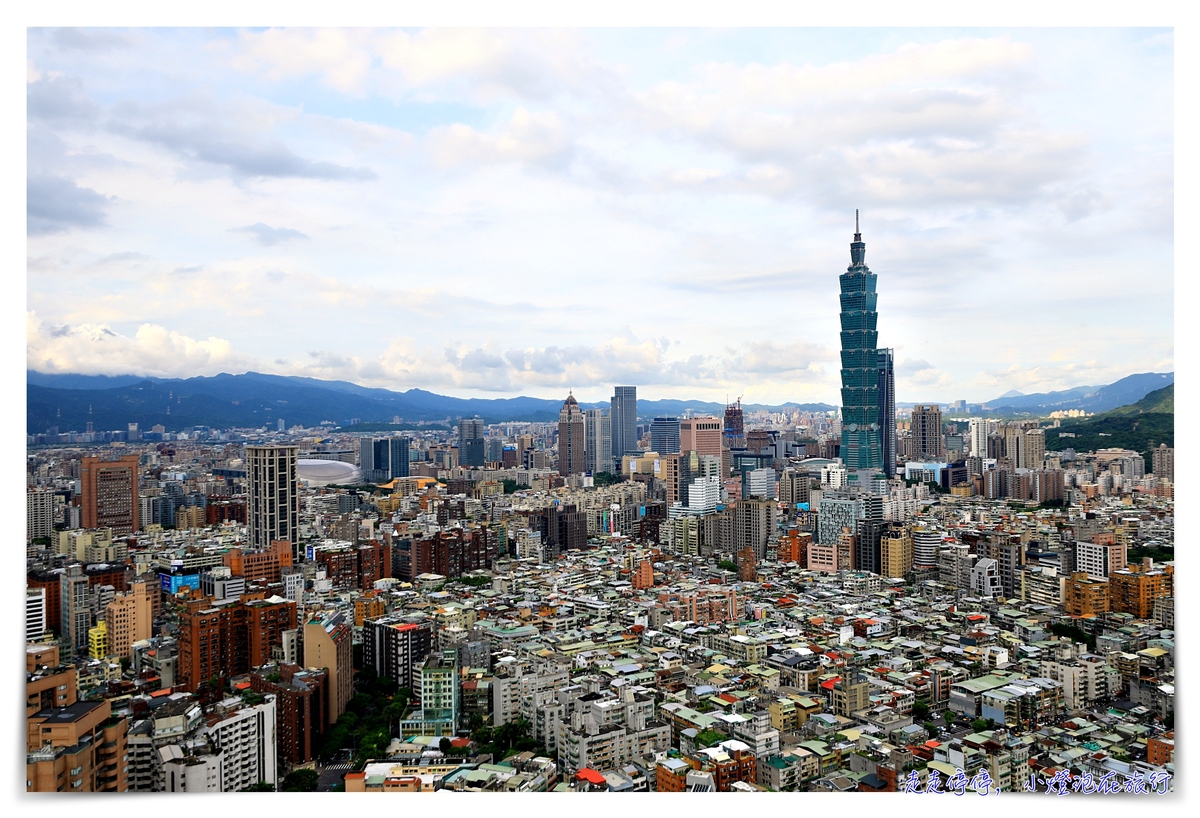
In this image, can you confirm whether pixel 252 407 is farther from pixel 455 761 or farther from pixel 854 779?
pixel 854 779

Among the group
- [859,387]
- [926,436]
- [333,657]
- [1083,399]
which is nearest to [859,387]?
[859,387]

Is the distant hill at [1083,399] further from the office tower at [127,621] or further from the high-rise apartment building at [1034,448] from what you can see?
the office tower at [127,621]

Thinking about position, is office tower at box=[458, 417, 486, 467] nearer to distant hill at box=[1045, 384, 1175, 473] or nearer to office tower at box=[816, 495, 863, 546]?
office tower at box=[816, 495, 863, 546]

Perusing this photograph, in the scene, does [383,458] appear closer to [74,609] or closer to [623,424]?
[623,424]

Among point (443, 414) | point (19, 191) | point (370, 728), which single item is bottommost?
point (370, 728)

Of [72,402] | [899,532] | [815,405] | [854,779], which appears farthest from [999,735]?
[815,405]

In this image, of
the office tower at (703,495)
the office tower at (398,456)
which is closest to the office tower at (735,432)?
the office tower at (703,495)

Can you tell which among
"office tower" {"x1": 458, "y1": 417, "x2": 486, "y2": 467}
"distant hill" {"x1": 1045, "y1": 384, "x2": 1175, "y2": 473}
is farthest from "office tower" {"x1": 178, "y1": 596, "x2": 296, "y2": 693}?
"distant hill" {"x1": 1045, "y1": 384, "x2": 1175, "y2": 473}
